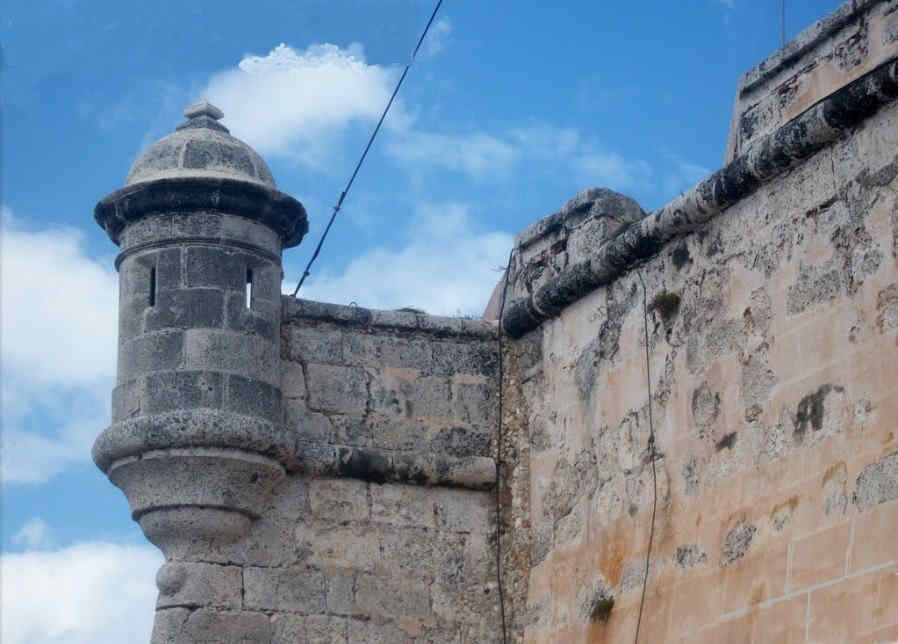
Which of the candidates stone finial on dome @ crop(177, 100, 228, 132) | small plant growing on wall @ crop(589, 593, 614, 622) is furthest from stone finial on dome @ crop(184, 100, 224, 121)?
small plant growing on wall @ crop(589, 593, 614, 622)

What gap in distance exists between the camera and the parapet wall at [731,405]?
6969 millimetres

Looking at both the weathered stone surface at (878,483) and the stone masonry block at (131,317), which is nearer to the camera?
the weathered stone surface at (878,483)

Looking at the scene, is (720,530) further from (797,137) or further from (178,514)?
(178,514)

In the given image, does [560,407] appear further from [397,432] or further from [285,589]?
[285,589]

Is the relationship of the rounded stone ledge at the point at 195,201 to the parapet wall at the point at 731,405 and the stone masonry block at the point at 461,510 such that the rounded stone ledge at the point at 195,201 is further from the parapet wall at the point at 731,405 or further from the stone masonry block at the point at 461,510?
the stone masonry block at the point at 461,510

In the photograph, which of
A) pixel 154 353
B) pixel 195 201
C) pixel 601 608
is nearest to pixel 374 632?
Answer: pixel 601 608

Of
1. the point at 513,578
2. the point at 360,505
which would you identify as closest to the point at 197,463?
the point at 360,505

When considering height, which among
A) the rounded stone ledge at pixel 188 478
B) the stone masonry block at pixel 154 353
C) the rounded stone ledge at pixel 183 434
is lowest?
the rounded stone ledge at pixel 188 478

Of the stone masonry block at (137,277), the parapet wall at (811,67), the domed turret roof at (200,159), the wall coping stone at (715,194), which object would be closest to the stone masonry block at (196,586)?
the stone masonry block at (137,277)

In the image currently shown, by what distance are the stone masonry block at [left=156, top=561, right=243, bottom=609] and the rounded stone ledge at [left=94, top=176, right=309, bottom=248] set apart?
1.70 metres

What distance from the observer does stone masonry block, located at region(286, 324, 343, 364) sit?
30.6ft

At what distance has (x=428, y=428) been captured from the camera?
9.48m

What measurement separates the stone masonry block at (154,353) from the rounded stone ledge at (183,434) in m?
0.26

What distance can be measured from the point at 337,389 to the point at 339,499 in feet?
1.86
